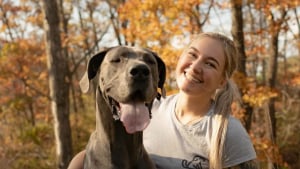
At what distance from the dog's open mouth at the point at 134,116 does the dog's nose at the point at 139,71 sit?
153mm

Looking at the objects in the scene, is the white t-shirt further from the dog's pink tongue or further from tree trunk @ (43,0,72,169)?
tree trunk @ (43,0,72,169)

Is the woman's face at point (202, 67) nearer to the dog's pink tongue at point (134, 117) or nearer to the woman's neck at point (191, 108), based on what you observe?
the woman's neck at point (191, 108)

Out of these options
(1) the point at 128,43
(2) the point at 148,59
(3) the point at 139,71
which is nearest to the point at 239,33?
(1) the point at 128,43

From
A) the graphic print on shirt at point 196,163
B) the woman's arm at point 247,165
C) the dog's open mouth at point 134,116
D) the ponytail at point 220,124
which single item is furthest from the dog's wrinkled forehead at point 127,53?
the woman's arm at point 247,165

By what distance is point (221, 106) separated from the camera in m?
2.75

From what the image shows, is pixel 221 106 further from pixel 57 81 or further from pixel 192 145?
pixel 57 81

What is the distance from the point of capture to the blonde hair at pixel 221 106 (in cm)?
250

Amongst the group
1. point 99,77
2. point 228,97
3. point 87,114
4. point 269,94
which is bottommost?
point 87,114

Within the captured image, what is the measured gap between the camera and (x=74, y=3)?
1698 cm

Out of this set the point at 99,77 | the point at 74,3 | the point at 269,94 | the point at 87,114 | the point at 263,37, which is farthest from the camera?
the point at 74,3

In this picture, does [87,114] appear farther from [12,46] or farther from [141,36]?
[141,36]

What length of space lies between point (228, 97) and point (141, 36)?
5.19 metres

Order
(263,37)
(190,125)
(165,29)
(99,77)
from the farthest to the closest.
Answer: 1. (263,37)
2. (165,29)
3. (190,125)
4. (99,77)

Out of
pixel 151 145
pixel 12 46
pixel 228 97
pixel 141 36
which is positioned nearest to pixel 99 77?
pixel 151 145
